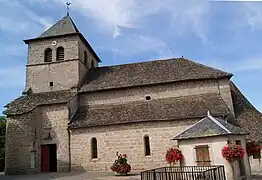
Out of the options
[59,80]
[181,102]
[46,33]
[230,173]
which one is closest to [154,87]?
[181,102]

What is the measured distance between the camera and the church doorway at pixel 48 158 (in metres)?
20.3

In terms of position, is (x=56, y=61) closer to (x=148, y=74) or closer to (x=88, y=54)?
(x=88, y=54)

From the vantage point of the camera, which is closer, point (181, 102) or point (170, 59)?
point (181, 102)

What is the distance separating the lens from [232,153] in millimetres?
12500

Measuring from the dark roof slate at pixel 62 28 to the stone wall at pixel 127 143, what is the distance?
10.1 m

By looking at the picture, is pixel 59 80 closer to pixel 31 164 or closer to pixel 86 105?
pixel 86 105

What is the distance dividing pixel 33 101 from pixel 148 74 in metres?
9.95

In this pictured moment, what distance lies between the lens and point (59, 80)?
2366 cm

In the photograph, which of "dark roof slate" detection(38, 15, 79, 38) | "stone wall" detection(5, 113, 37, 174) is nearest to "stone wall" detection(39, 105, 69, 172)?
"stone wall" detection(5, 113, 37, 174)

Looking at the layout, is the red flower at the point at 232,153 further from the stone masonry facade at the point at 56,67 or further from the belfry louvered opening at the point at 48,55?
the belfry louvered opening at the point at 48,55

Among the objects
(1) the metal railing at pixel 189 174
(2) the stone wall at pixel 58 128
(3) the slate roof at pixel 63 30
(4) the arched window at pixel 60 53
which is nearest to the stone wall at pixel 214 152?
(1) the metal railing at pixel 189 174

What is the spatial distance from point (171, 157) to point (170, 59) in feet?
42.7

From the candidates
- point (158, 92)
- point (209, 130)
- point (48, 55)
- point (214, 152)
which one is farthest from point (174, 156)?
point (48, 55)

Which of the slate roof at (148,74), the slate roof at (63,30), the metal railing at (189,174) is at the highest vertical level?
the slate roof at (63,30)
